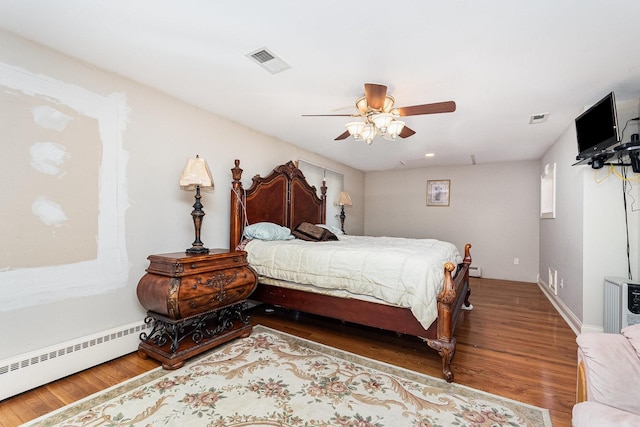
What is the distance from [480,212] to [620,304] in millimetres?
3703

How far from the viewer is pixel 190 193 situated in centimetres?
303

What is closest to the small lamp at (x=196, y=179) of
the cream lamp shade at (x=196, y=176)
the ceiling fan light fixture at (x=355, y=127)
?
the cream lamp shade at (x=196, y=176)

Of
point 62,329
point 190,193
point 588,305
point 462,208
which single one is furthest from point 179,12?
point 462,208

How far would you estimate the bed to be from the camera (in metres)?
A: 2.16

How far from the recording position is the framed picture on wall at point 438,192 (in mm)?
6254

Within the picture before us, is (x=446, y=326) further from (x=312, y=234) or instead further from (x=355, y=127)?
(x=312, y=234)

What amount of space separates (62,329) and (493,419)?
293 cm

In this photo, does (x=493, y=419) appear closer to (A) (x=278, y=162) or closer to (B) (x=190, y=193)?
(B) (x=190, y=193)

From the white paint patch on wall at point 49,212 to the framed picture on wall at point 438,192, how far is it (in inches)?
239

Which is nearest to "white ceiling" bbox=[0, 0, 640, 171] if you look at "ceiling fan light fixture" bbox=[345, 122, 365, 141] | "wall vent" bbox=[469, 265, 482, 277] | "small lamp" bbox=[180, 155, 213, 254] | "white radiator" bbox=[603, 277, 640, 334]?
"ceiling fan light fixture" bbox=[345, 122, 365, 141]

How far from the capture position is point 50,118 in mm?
2066

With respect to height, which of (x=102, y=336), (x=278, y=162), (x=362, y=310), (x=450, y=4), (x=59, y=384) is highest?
(x=450, y=4)

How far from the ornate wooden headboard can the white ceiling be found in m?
0.97

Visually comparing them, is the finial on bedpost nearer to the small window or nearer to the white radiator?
the white radiator
